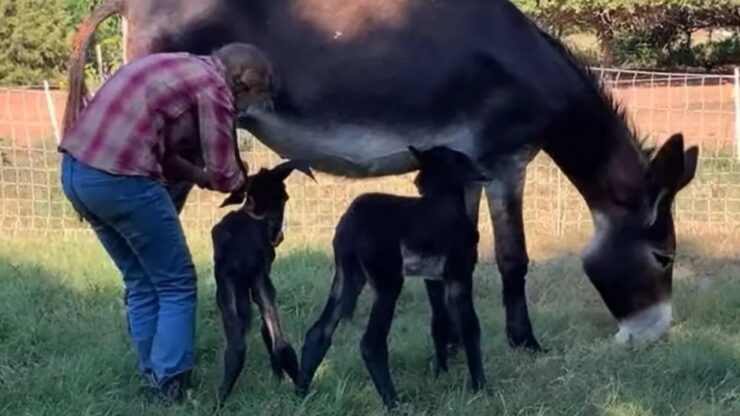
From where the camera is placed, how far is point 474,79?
5176mm

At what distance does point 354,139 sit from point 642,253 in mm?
1402

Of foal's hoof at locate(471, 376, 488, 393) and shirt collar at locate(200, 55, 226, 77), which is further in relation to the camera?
foal's hoof at locate(471, 376, 488, 393)

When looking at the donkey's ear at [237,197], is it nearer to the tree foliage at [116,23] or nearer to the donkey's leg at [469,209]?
the donkey's leg at [469,209]

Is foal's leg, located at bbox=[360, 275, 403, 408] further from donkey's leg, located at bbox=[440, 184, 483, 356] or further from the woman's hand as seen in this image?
the woman's hand

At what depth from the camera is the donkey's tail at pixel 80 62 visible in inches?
193

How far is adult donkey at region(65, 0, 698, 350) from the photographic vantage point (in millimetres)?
5133

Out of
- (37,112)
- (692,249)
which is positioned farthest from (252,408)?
(37,112)

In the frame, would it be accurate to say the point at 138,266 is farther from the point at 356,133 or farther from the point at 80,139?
the point at 356,133

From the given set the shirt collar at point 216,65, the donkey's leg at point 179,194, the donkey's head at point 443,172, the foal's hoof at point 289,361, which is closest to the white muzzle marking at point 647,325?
the donkey's head at point 443,172

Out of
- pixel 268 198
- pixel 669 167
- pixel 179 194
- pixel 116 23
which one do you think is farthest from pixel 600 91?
pixel 116 23

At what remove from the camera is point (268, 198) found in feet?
Answer: 14.3

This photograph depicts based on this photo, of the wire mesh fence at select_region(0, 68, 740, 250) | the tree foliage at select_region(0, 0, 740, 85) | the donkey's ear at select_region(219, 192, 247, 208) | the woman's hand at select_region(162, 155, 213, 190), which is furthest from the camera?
the tree foliage at select_region(0, 0, 740, 85)

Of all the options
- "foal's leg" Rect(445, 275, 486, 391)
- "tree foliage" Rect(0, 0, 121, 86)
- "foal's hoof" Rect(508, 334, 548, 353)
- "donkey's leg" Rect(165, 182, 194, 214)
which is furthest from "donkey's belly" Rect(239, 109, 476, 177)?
"tree foliage" Rect(0, 0, 121, 86)

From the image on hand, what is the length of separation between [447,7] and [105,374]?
2.21 meters
